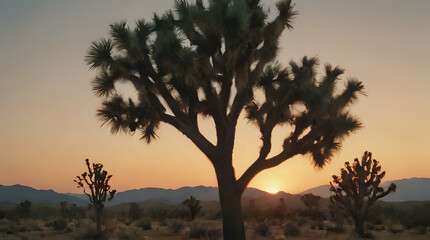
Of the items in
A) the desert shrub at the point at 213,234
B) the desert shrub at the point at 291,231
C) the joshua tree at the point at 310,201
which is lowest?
the desert shrub at the point at 291,231

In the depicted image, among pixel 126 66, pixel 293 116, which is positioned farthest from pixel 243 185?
pixel 126 66

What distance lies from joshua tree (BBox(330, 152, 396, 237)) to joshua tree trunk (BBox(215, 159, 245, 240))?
561 cm

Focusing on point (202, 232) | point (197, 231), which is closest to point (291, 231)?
point (202, 232)

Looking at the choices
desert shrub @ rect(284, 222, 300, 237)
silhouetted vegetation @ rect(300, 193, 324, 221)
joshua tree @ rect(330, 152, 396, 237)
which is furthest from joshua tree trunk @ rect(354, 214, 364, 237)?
silhouetted vegetation @ rect(300, 193, 324, 221)

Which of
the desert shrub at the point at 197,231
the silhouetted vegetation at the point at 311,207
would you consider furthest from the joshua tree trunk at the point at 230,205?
the silhouetted vegetation at the point at 311,207

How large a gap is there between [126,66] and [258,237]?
8.75 meters

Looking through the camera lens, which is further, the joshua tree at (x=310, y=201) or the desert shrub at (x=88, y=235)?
the joshua tree at (x=310, y=201)

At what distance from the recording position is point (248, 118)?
1559 centimetres

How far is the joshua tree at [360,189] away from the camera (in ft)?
53.5

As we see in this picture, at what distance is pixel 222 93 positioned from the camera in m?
13.2

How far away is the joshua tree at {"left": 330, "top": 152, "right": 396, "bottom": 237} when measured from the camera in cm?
1631

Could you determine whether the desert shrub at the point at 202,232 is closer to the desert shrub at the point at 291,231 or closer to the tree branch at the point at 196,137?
the desert shrub at the point at 291,231

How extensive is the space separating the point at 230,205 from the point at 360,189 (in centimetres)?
626


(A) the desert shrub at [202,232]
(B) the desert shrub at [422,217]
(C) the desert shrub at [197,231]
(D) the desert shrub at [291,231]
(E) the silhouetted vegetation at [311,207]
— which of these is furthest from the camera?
(E) the silhouetted vegetation at [311,207]
